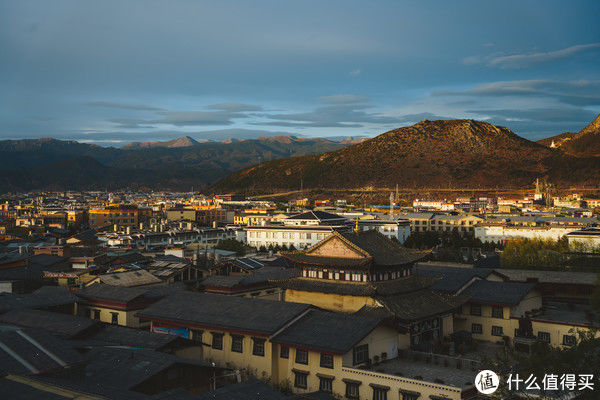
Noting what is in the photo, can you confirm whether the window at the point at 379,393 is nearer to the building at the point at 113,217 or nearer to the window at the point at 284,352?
the window at the point at 284,352

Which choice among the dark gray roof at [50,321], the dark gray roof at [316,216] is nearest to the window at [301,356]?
the dark gray roof at [50,321]

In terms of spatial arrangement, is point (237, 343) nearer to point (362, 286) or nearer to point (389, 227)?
point (362, 286)

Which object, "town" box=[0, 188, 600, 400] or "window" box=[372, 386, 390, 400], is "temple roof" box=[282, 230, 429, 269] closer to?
"town" box=[0, 188, 600, 400]

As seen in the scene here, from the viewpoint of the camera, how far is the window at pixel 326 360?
89.1 ft

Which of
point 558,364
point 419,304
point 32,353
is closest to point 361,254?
point 419,304

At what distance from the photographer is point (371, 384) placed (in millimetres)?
25734

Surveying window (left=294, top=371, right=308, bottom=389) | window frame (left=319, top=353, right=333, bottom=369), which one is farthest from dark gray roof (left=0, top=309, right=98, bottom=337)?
window frame (left=319, top=353, right=333, bottom=369)

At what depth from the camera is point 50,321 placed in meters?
30.6

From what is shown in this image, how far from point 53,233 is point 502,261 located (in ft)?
258

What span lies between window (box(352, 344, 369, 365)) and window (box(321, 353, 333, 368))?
3.59 feet

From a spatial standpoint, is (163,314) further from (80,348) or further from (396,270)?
(396,270)

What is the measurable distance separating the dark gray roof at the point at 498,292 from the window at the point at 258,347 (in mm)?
15247

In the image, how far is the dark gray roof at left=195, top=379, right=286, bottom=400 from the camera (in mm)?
19734

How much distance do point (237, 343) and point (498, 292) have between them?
59.8 feet
